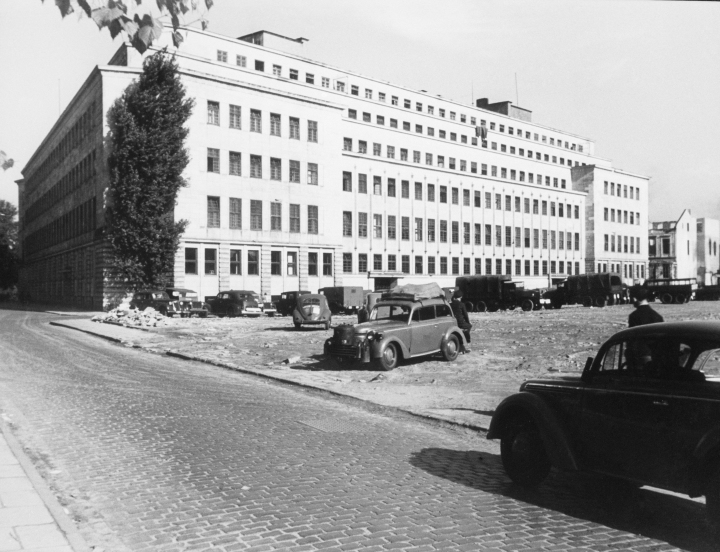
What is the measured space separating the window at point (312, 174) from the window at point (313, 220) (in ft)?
6.87

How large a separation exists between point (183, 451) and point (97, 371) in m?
9.27

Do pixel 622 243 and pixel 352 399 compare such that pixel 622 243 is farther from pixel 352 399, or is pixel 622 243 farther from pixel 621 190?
pixel 352 399

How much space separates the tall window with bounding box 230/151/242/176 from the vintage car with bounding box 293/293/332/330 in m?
27.7

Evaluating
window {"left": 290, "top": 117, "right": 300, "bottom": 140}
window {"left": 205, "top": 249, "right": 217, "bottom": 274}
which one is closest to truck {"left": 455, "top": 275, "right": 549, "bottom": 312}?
window {"left": 290, "top": 117, "right": 300, "bottom": 140}

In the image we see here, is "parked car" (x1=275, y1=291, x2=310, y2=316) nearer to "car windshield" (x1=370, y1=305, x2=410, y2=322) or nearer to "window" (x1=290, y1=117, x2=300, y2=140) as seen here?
"window" (x1=290, y1=117, x2=300, y2=140)

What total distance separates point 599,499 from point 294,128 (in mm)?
56723

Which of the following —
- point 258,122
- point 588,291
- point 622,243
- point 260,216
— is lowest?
point 588,291

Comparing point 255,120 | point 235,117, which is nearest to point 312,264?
point 255,120

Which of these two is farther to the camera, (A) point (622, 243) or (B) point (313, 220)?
(A) point (622, 243)

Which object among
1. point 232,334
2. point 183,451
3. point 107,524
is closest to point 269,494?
point 107,524

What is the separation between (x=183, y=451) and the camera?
8.30 metres

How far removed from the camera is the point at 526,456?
269 inches

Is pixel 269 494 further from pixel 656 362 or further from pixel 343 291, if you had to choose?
pixel 343 291

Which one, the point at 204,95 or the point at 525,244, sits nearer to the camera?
the point at 204,95
